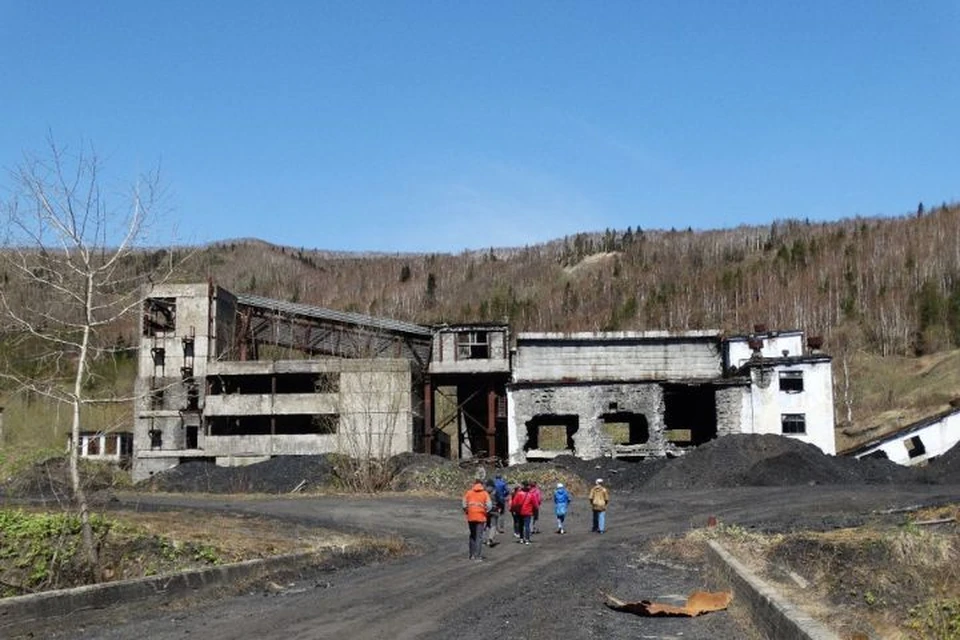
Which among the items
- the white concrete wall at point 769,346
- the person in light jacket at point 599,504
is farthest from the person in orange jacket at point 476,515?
the white concrete wall at point 769,346

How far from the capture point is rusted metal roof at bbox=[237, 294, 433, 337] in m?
54.4

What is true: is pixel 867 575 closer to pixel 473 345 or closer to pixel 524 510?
pixel 524 510

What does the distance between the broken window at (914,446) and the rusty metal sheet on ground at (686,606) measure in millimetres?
41552

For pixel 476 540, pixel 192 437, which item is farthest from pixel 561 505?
pixel 192 437

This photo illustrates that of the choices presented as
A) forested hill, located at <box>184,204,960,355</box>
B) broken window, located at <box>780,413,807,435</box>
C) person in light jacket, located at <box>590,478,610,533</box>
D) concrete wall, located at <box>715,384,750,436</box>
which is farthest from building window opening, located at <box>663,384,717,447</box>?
forested hill, located at <box>184,204,960,355</box>

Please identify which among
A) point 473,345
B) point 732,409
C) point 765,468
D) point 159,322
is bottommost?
point 765,468

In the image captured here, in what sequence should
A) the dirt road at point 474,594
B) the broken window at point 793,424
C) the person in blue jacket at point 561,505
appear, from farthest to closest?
the broken window at point 793,424
the person in blue jacket at point 561,505
the dirt road at point 474,594

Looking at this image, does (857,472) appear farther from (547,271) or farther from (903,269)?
(547,271)

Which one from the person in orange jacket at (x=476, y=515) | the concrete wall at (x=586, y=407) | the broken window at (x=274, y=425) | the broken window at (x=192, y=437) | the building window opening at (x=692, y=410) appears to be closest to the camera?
the person in orange jacket at (x=476, y=515)

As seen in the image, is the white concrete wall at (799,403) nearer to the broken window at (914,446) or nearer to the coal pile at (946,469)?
the broken window at (914,446)

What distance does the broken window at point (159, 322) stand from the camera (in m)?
52.3

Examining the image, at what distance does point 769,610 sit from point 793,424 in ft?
137

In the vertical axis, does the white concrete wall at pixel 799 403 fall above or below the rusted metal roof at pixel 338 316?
below

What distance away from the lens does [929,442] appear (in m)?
49.4
